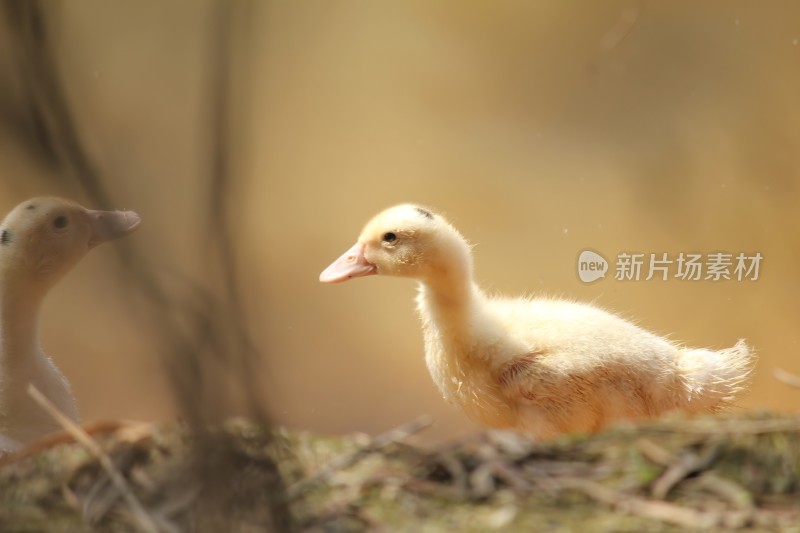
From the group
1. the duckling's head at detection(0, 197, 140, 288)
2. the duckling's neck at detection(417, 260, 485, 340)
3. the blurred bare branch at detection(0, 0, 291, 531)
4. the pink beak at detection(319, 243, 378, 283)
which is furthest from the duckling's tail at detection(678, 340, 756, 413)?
the blurred bare branch at detection(0, 0, 291, 531)

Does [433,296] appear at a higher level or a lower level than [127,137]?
lower

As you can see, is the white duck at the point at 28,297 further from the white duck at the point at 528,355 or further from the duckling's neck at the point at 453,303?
the duckling's neck at the point at 453,303

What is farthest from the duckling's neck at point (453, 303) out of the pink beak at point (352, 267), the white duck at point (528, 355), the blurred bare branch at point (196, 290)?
the blurred bare branch at point (196, 290)

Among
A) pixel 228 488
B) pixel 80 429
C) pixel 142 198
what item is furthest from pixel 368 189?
pixel 228 488

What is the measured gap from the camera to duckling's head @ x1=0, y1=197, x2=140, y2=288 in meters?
2.47

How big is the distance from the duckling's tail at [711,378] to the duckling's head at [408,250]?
2.44 feet

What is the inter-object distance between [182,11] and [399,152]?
0.88m

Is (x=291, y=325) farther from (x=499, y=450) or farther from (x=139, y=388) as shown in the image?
(x=499, y=450)

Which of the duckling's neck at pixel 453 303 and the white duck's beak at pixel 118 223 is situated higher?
the white duck's beak at pixel 118 223

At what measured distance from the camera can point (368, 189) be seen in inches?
130

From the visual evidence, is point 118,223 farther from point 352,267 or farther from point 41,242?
point 352,267

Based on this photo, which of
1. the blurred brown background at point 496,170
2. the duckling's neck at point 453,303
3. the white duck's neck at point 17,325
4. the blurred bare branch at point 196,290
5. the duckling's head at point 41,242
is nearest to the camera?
the blurred bare branch at point 196,290

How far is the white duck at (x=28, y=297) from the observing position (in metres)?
2.51

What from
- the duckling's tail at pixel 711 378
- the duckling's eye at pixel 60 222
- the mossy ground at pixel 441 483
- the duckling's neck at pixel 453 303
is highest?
the duckling's eye at pixel 60 222
